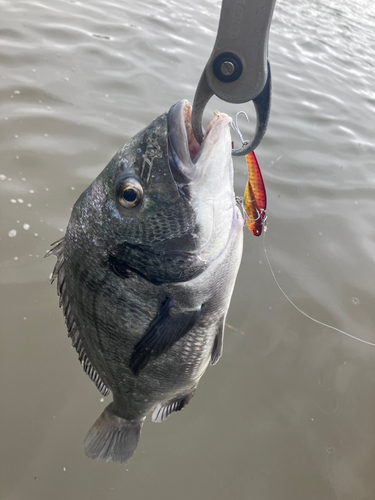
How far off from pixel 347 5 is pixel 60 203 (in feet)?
43.1

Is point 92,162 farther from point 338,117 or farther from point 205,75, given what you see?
point 338,117

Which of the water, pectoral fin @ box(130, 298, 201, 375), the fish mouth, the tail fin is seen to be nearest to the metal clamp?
the fish mouth

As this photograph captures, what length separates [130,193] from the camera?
50.1 inches

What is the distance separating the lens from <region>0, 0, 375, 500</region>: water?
2.00 m

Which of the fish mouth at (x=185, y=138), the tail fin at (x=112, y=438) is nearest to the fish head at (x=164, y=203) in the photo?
the fish mouth at (x=185, y=138)

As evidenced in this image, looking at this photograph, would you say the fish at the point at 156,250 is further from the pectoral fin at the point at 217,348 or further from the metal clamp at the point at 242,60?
the metal clamp at the point at 242,60

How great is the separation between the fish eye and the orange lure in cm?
51

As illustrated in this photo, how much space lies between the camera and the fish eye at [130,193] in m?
1.27

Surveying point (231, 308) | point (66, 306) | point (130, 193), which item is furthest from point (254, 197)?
point (231, 308)

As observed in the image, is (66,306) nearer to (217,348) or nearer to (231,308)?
(217,348)

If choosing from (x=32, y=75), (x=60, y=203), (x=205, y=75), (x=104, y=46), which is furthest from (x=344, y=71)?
(x=205, y=75)

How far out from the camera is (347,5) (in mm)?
11211

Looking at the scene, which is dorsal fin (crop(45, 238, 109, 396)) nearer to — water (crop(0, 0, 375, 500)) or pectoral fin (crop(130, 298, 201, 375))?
pectoral fin (crop(130, 298, 201, 375))

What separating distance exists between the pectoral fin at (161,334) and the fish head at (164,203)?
0.15 m
